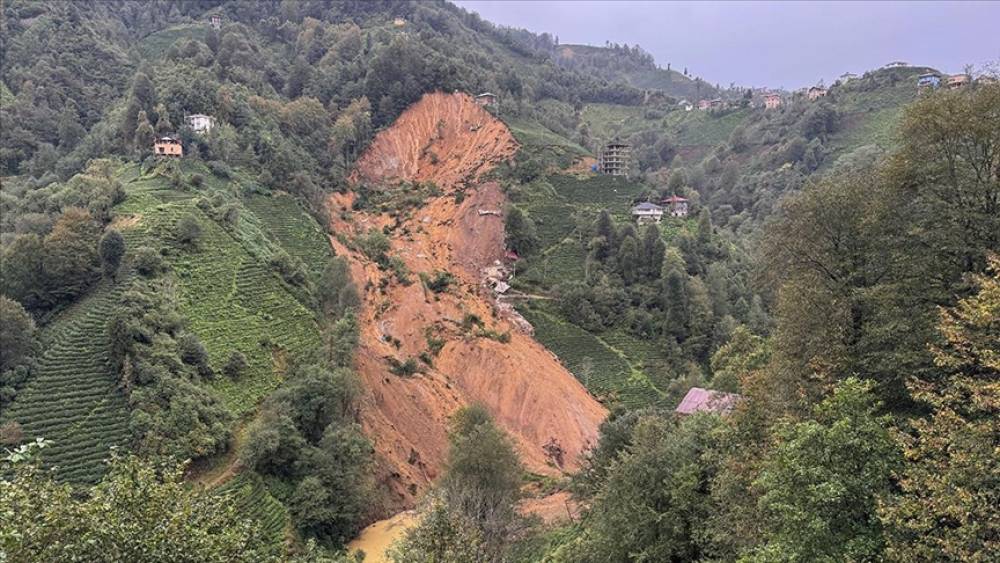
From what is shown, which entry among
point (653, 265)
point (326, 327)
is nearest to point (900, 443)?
point (326, 327)

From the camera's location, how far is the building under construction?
68.1m

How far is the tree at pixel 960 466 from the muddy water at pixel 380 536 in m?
20.0

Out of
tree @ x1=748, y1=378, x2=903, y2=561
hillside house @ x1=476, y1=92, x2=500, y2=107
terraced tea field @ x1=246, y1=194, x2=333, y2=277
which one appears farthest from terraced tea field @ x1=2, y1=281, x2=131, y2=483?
hillside house @ x1=476, y1=92, x2=500, y2=107

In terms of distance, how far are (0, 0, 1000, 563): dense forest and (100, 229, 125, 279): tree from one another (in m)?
0.14

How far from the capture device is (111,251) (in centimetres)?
3105

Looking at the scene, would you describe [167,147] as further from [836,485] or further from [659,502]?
[836,485]

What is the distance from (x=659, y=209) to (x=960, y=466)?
52.3 m

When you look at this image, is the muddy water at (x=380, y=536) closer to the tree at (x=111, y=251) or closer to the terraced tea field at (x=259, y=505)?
the terraced tea field at (x=259, y=505)

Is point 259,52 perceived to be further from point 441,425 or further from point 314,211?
point 441,425

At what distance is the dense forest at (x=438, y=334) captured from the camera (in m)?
10.5

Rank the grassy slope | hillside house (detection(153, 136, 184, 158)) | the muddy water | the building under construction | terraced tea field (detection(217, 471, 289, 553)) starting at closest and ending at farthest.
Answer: terraced tea field (detection(217, 471, 289, 553)) → the muddy water → the grassy slope → hillside house (detection(153, 136, 184, 158)) → the building under construction

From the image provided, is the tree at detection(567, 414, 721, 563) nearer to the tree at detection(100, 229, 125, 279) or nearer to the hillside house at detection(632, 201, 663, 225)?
the tree at detection(100, 229, 125, 279)

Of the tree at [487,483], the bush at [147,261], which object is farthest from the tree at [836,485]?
the bush at [147,261]

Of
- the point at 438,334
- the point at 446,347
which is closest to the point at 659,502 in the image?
the point at 446,347
